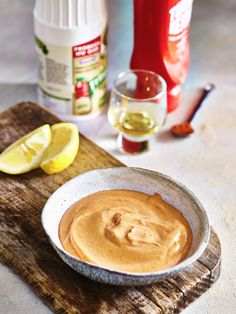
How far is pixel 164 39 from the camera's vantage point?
132 centimetres

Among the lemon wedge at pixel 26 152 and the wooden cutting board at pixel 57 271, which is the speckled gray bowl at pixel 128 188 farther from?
the lemon wedge at pixel 26 152

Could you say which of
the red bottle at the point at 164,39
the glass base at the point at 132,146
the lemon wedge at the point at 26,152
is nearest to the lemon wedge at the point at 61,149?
the lemon wedge at the point at 26,152

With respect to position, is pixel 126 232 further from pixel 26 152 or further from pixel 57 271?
pixel 26 152

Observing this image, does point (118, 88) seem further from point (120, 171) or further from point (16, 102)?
point (120, 171)

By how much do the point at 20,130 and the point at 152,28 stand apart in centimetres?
31

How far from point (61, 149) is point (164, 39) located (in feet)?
0.96

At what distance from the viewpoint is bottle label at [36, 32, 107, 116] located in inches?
50.9

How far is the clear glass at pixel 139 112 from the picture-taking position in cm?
131

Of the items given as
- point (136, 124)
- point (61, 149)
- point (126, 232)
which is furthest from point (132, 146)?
point (126, 232)

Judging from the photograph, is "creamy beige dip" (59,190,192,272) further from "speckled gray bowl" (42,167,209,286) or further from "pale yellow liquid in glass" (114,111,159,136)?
"pale yellow liquid in glass" (114,111,159,136)

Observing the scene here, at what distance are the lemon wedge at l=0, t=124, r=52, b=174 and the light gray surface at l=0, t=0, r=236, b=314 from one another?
5.7 inches

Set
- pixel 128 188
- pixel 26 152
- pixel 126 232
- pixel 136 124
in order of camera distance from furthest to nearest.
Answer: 1. pixel 136 124
2. pixel 26 152
3. pixel 128 188
4. pixel 126 232

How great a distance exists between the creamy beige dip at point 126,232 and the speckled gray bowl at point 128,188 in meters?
0.01

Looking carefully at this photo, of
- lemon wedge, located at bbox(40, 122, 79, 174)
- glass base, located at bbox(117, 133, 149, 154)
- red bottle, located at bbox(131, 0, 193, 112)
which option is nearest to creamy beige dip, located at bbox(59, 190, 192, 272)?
lemon wedge, located at bbox(40, 122, 79, 174)
